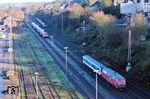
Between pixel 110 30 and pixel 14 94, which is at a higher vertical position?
pixel 110 30

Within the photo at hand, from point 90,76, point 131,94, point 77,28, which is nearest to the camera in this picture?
point 131,94

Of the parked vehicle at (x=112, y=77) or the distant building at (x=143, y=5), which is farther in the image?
the distant building at (x=143, y=5)

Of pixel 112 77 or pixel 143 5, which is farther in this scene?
pixel 143 5

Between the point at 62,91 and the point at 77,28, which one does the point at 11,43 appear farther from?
the point at 62,91

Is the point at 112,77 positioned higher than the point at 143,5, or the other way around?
the point at 143,5

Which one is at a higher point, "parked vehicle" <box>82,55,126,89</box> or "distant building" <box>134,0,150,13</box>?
"distant building" <box>134,0,150,13</box>

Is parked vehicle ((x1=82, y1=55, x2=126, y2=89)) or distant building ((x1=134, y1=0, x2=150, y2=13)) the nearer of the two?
parked vehicle ((x1=82, y1=55, x2=126, y2=89))

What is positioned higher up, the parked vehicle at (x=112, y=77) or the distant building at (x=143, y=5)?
the distant building at (x=143, y=5)

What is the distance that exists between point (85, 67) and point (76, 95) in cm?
1496

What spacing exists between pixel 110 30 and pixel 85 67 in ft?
34.2

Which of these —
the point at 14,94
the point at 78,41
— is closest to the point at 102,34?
the point at 78,41

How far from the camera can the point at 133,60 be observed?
50.7 metres

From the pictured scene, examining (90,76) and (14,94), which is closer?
(14,94)

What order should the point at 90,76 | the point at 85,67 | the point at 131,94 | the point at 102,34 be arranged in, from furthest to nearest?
the point at 102,34, the point at 85,67, the point at 90,76, the point at 131,94
